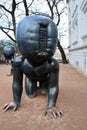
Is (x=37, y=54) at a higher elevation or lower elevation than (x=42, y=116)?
higher

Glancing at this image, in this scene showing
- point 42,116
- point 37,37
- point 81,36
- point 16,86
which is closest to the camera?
point 37,37

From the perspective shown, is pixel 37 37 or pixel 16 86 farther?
pixel 16 86

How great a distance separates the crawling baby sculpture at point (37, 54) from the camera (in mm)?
3398

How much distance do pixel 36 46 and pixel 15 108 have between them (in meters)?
1.15

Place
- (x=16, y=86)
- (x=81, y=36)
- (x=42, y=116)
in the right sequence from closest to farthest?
(x=42, y=116) → (x=16, y=86) → (x=81, y=36)

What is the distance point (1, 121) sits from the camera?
3479 millimetres

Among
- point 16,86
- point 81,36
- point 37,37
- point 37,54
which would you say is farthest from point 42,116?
point 81,36

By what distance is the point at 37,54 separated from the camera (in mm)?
3451

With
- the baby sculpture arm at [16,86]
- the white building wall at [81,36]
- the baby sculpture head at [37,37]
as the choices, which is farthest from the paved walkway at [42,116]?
the white building wall at [81,36]

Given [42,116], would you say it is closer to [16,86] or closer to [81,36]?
[16,86]

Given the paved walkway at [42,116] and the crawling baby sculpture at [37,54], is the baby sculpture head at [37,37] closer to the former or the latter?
the crawling baby sculpture at [37,54]

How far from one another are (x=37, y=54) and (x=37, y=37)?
0.78 feet

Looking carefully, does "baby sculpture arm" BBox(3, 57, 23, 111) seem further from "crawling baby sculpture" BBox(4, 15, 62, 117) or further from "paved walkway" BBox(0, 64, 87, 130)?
"paved walkway" BBox(0, 64, 87, 130)

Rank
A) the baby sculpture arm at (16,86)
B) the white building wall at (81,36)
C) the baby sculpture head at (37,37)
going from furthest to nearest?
1. the white building wall at (81,36)
2. the baby sculpture arm at (16,86)
3. the baby sculpture head at (37,37)
